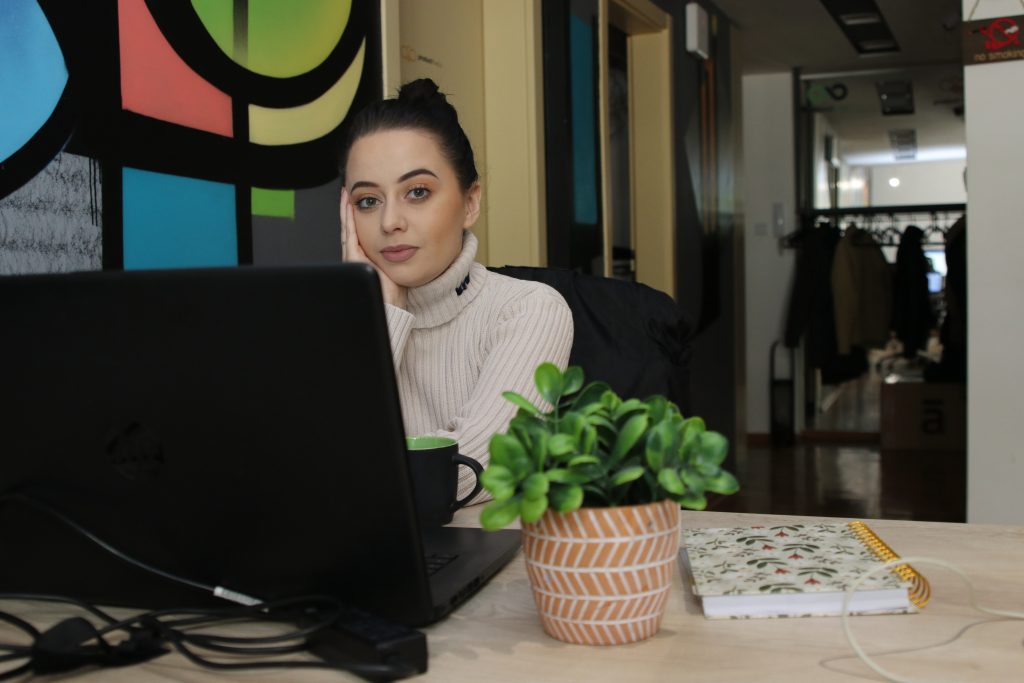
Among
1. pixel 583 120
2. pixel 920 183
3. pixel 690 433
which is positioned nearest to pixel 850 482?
pixel 583 120

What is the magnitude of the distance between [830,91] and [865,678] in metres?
6.89

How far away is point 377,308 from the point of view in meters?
0.60

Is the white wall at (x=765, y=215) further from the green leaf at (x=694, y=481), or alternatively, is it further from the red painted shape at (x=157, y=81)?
the green leaf at (x=694, y=481)

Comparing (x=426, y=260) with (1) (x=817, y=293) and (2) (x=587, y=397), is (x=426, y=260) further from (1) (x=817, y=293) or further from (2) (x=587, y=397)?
(1) (x=817, y=293)

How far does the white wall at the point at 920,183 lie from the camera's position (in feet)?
33.4

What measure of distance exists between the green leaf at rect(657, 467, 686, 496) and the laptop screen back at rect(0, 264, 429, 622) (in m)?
0.17

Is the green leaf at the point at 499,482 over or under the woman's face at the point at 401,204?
under

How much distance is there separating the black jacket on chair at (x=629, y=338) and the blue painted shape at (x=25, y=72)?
873 mm

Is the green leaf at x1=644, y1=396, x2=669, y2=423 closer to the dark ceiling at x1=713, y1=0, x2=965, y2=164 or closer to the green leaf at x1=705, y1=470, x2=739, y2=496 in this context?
the green leaf at x1=705, y1=470, x2=739, y2=496

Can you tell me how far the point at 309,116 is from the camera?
2049 mm

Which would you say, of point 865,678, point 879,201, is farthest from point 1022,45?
point 879,201

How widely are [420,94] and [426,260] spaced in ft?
0.95

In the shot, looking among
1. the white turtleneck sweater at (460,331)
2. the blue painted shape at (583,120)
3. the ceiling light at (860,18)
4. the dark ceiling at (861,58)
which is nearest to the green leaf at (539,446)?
the white turtleneck sweater at (460,331)

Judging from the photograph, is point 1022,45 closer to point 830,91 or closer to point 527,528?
point 527,528
